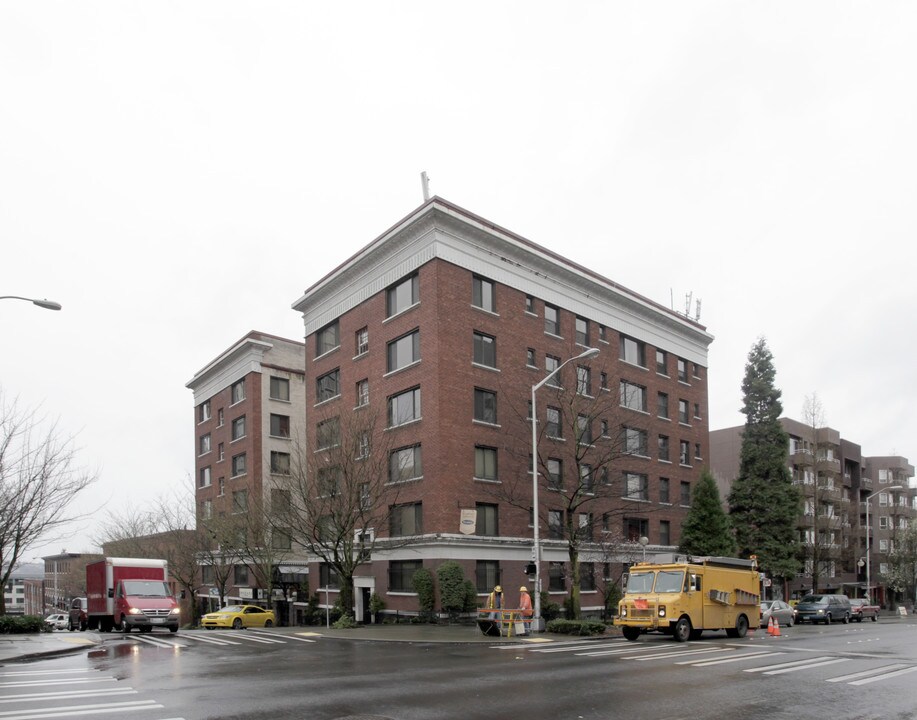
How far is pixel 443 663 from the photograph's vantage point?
1881 cm

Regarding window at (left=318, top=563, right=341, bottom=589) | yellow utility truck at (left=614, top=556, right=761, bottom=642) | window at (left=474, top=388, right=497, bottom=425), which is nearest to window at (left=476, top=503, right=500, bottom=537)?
window at (left=474, top=388, right=497, bottom=425)

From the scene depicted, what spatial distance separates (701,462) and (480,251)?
26.2m

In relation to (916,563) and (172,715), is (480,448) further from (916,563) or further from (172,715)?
(916,563)

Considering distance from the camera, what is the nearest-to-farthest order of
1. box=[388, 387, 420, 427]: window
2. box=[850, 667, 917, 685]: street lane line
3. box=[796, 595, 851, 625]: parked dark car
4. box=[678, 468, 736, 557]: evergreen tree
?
box=[850, 667, 917, 685]: street lane line
box=[388, 387, 420, 427]: window
box=[796, 595, 851, 625]: parked dark car
box=[678, 468, 736, 557]: evergreen tree

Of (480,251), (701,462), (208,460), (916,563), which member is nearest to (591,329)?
(480,251)

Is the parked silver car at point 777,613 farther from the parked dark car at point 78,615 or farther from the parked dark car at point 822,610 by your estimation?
the parked dark car at point 78,615

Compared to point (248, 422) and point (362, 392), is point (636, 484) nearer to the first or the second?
point (362, 392)

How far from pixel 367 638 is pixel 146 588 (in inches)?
427

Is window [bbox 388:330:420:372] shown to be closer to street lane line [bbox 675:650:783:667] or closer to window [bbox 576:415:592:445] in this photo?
window [bbox 576:415:592:445]

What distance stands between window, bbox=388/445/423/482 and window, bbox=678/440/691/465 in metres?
23.5

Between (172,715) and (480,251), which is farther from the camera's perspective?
(480,251)

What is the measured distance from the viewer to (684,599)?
1014 inches

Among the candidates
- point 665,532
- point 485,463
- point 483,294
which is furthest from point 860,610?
point 483,294

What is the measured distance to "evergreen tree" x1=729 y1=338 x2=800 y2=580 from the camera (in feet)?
188
